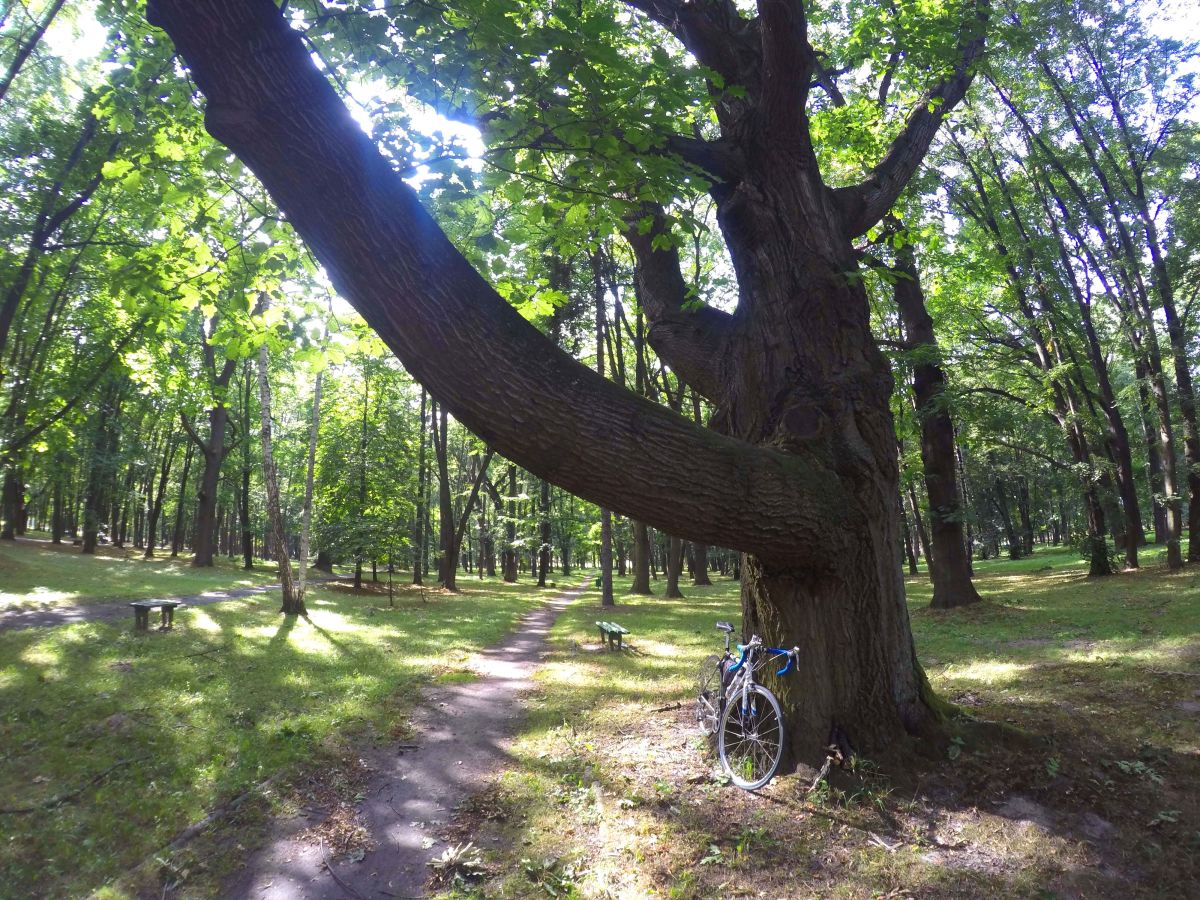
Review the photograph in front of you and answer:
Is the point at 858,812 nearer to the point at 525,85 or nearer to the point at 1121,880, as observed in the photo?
the point at 1121,880

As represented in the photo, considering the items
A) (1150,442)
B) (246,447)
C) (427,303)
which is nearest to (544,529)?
(246,447)

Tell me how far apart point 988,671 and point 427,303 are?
770 centimetres

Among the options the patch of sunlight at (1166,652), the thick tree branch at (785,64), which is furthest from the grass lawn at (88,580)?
the patch of sunlight at (1166,652)

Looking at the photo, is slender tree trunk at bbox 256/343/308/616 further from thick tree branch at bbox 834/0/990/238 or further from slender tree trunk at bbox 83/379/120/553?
slender tree trunk at bbox 83/379/120/553

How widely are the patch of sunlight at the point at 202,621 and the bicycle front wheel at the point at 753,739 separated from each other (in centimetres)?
1033

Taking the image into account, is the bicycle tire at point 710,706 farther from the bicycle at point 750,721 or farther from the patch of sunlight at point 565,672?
the patch of sunlight at point 565,672

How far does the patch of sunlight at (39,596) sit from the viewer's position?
41.2ft

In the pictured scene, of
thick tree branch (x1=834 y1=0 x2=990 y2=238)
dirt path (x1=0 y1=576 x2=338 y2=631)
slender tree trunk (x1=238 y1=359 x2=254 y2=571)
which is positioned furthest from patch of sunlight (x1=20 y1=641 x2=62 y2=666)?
slender tree trunk (x1=238 y1=359 x2=254 y2=571)

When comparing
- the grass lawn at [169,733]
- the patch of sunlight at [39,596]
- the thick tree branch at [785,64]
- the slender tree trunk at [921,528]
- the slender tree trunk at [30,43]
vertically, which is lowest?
the grass lawn at [169,733]

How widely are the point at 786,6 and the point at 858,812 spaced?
5.30 m

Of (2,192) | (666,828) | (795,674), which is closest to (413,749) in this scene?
(666,828)

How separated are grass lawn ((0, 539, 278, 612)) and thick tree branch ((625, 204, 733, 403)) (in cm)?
1351

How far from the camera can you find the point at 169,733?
6000 millimetres

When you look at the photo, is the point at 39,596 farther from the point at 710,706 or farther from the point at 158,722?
the point at 710,706
